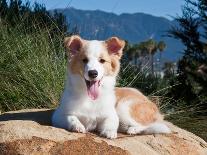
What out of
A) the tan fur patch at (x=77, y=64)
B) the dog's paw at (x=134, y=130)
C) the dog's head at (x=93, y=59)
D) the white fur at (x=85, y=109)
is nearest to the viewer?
the dog's head at (x=93, y=59)

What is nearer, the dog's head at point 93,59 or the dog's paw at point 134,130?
the dog's head at point 93,59

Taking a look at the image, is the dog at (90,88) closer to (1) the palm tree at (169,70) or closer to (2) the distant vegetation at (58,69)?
(2) the distant vegetation at (58,69)

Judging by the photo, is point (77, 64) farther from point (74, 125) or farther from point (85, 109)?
point (74, 125)

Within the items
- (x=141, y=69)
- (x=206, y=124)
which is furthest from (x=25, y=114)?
(x=141, y=69)

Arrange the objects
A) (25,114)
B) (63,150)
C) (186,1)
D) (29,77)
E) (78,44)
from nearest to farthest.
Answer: (63,150)
(78,44)
(25,114)
(29,77)
(186,1)

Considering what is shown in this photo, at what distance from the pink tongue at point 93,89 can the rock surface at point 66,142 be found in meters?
0.39

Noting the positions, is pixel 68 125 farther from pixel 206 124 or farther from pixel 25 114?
pixel 206 124

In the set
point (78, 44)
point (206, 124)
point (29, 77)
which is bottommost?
point (206, 124)

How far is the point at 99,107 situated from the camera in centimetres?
579

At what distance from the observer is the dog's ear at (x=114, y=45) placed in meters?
5.82

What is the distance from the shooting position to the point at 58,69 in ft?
29.6

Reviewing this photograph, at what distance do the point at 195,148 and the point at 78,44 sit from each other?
1.82 meters

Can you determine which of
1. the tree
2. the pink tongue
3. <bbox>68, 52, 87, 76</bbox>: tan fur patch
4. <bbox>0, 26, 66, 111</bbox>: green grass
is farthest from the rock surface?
the tree

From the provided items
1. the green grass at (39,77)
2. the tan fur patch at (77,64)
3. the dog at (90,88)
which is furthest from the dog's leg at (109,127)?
the green grass at (39,77)
